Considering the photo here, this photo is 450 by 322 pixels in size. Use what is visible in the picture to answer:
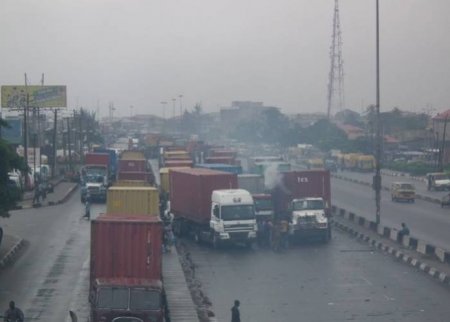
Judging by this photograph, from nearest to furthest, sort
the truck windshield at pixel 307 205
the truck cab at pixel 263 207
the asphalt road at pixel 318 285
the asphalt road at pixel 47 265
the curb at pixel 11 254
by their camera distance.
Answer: the asphalt road at pixel 318 285, the asphalt road at pixel 47 265, the curb at pixel 11 254, the truck windshield at pixel 307 205, the truck cab at pixel 263 207

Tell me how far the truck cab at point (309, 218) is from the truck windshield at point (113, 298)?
11935mm

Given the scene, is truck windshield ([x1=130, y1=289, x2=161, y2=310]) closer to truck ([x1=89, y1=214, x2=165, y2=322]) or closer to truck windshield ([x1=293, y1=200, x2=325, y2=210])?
truck ([x1=89, y1=214, x2=165, y2=322])

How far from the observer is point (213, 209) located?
23.3 meters

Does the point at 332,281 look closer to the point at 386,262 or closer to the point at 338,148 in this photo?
the point at 386,262

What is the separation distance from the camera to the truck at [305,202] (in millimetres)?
23922

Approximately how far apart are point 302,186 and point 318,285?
7.70m

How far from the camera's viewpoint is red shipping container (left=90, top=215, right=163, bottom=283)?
13.7 meters

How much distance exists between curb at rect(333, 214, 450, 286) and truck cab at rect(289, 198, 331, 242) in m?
1.26

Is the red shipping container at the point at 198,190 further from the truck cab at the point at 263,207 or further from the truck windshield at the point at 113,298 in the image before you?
the truck windshield at the point at 113,298

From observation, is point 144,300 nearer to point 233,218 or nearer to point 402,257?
point 402,257

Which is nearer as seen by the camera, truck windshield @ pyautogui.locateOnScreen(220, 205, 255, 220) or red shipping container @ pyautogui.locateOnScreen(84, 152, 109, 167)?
Result: truck windshield @ pyautogui.locateOnScreen(220, 205, 255, 220)

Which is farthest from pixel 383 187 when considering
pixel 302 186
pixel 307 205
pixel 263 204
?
pixel 307 205

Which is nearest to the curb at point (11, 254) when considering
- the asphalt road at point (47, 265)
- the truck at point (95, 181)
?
the asphalt road at point (47, 265)

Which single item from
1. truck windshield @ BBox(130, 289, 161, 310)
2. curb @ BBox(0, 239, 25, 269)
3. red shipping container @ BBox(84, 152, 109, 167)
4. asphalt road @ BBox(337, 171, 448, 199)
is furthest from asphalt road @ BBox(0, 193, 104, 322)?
asphalt road @ BBox(337, 171, 448, 199)
